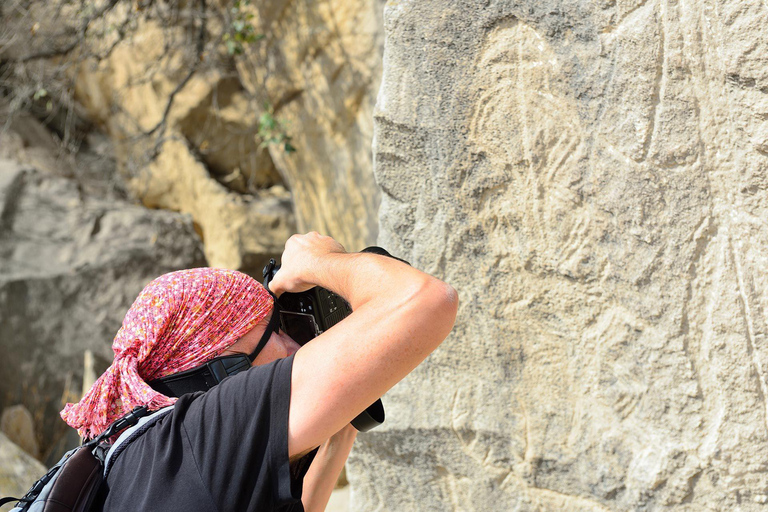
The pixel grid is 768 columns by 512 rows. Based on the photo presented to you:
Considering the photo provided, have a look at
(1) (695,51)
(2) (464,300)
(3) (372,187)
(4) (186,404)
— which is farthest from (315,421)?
(3) (372,187)

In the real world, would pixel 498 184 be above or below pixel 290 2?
below

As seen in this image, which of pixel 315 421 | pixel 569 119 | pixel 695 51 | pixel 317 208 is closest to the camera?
pixel 315 421

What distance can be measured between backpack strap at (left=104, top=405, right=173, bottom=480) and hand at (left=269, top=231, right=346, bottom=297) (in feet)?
0.90

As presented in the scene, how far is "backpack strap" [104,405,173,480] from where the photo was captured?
1.00m

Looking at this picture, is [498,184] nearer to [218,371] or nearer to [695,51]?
[695,51]

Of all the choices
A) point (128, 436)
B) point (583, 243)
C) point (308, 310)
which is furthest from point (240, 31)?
point (128, 436)

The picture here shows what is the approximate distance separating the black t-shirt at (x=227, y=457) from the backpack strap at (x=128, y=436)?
2.0 inches

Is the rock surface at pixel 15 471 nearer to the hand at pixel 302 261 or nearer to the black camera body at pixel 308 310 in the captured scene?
the black camera body at pixel 308 310

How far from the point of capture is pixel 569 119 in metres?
1.59

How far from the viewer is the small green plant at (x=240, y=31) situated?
338 centimetres

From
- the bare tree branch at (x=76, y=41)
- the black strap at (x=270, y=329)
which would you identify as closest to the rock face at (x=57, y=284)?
the bare tree branch at (x=76, y=41)

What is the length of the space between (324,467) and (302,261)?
0.44m

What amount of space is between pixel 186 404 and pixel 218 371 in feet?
0.40

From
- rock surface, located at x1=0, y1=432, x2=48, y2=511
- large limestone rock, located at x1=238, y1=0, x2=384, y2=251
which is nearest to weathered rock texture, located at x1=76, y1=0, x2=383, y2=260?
large limestone rock, located at x1=238, y1=0, x2=384, y2=251
